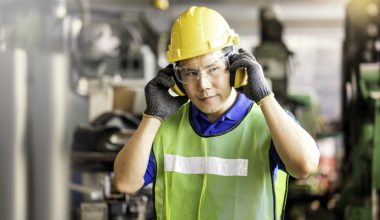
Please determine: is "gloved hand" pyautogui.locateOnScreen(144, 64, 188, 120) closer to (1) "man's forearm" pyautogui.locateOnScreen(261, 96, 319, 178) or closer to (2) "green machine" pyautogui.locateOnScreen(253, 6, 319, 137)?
(1) "man's forearm" pyautogui.locateOnScreen(261, 96, 319, 178)

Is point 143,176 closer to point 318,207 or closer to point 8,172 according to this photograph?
point 8,172

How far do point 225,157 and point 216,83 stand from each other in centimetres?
24

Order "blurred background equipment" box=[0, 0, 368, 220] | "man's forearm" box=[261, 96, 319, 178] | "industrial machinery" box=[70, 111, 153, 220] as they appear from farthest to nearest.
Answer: "industrial machinery" box=[70, 111, 153, 220]
"man's forearm" box=[261, 96, 319, 178]
"blurred background equipment" box=[0, 0, 368, 220]

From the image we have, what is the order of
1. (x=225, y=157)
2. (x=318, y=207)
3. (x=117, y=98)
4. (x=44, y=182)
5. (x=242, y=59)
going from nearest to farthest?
(x=44, y=182)
(x=242, y=59)
(x=225, y=157)
(x=117, y=98)
(x=318, y=207)

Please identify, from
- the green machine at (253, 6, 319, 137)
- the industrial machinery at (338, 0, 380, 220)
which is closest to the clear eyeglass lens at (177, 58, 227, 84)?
the industrial machinery at (338, 0, 380, 220)

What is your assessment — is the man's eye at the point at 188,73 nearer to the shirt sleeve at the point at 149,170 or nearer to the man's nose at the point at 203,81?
the man's nose at the point at 203,81

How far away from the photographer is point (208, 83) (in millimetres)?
1702

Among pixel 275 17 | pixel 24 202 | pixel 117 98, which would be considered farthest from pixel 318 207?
pixel 24 202

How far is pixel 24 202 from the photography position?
0.83 meters

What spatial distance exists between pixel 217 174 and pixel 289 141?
296mm

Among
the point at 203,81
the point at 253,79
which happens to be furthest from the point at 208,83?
the point at 253,79

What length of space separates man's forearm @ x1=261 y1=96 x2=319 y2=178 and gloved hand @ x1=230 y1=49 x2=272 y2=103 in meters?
0.02

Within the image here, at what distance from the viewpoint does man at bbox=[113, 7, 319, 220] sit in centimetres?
172

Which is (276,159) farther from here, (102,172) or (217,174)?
(102,172)
